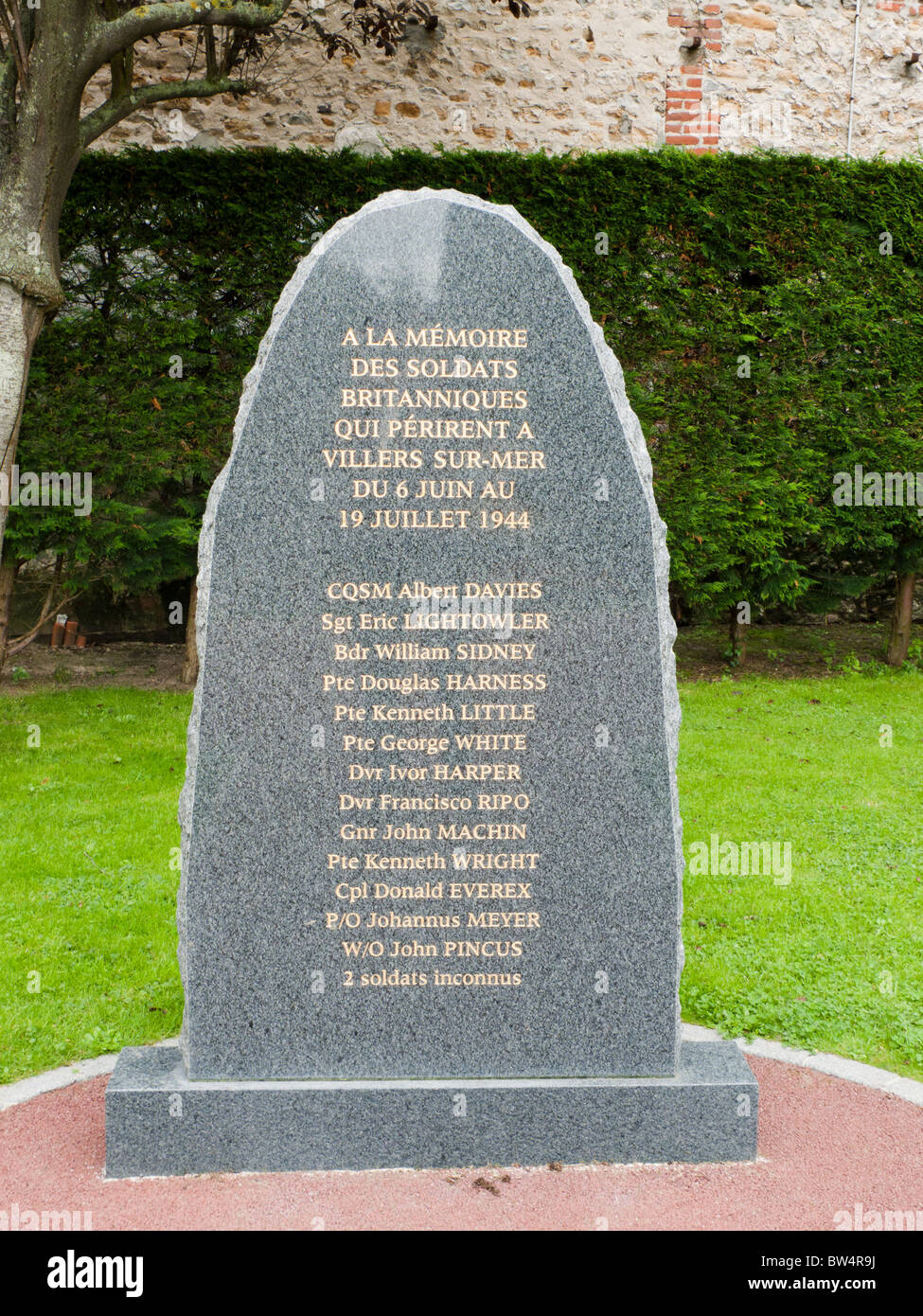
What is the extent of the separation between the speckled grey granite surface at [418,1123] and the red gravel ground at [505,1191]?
5 centimetres

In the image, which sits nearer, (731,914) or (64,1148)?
(64,1148)

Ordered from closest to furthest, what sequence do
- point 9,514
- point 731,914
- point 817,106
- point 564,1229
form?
point 564,1229 < point 731,914 < point 9,514 < point 817,106

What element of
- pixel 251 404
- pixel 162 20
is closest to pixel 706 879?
pixel 251 404

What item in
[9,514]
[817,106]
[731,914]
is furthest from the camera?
[817,106]

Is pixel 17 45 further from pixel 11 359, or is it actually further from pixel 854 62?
pixel 854 62

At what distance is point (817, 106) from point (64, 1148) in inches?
472

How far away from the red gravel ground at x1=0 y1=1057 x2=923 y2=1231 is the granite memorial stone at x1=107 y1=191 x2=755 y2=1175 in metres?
0.09

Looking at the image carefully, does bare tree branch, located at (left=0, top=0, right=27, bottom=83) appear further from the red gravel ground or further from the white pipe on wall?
the white pipe on wall

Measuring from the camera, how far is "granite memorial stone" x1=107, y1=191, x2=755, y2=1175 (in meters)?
3.26

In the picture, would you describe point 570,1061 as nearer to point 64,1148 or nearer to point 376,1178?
point 376,1178

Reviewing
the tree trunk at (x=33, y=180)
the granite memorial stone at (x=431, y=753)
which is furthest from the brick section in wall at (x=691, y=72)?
the granite memorial stone at (x=431, y=753)

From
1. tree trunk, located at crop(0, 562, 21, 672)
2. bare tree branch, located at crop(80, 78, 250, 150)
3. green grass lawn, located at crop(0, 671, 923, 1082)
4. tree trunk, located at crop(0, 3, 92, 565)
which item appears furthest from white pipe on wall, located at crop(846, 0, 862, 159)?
tree trunk, located at crop(0, 562, 21, 672)

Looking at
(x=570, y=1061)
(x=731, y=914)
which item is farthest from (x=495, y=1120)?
(x=731, y=914)

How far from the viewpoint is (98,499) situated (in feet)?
29.8
